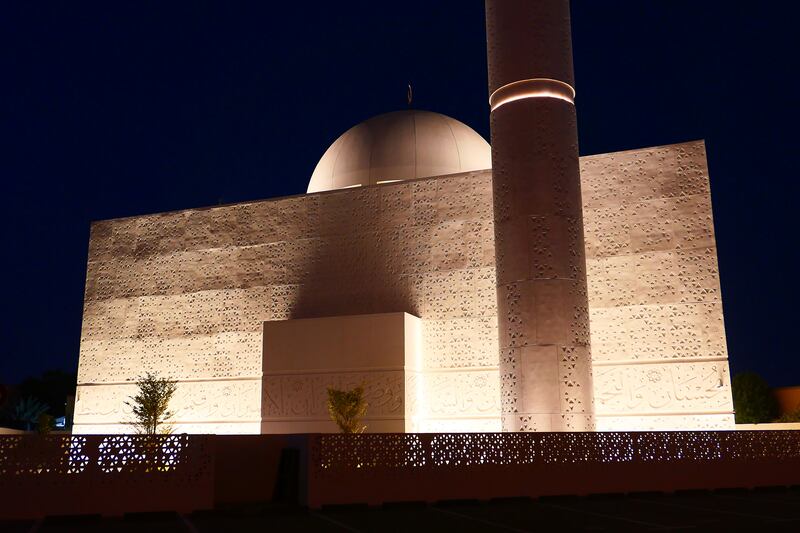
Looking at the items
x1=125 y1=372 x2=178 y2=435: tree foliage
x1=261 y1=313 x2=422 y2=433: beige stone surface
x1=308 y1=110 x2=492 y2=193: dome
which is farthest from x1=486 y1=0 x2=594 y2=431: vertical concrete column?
x1=125 y1=372 x2=178 y2=435: tree foliage

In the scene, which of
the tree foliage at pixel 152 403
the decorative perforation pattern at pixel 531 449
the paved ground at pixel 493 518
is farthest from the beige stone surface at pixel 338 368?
the paved ground at pixel 493 518

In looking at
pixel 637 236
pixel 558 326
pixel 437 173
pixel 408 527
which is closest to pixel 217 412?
pixel 437 173

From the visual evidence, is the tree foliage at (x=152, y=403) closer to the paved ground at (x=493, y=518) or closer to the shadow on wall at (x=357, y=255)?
the shadow on wall at (x=357, y=255)

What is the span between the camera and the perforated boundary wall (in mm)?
6246

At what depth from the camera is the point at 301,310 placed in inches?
565

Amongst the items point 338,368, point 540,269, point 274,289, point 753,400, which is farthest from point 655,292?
point 753,400

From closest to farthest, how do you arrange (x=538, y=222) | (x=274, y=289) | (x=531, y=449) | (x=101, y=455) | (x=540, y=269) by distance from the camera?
1. (x=101, y=455)
2. (x=531, y=449)
3. (x=540, y=269)
4. (x=538, y=222)
5. (x=274, y=289)

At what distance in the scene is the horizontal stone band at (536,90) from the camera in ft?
35.4

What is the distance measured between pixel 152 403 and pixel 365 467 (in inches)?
322

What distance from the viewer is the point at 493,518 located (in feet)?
19.6

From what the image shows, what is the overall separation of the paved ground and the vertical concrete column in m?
2.65

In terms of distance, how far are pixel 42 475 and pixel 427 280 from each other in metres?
8.31

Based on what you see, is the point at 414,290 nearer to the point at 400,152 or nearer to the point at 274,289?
the point at 274,289

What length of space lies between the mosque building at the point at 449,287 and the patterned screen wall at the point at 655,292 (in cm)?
3
